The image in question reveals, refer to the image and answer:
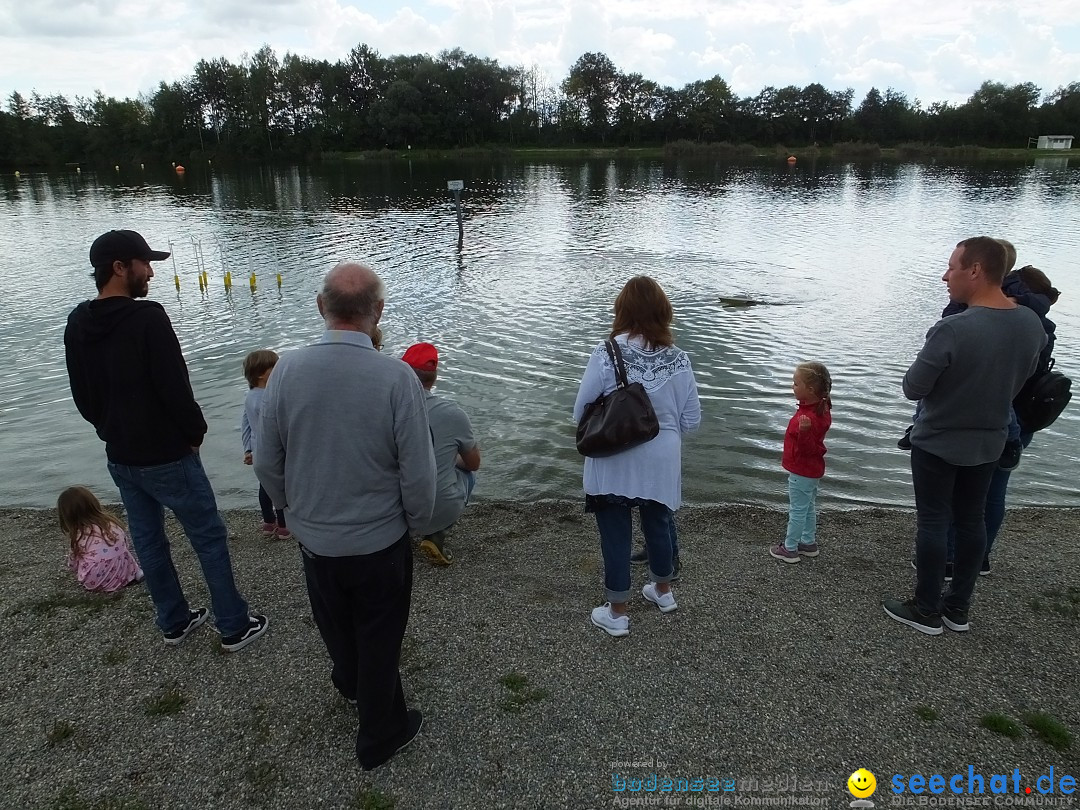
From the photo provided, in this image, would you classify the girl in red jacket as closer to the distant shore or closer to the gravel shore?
the gravel shore

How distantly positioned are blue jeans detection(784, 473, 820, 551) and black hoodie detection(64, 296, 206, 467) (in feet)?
13.8

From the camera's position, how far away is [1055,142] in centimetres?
9156

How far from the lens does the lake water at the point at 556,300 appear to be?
28.1 ft

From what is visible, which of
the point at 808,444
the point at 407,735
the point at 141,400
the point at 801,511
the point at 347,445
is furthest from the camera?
the point at 801,511

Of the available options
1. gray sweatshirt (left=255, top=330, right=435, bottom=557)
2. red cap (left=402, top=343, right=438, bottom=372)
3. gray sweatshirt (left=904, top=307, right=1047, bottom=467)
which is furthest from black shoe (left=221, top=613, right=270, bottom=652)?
gray sweatshirt (left=904, top=307, right=1047, bottom=467)

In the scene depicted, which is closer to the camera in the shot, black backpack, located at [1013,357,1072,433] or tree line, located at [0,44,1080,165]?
black backpack, located at [1013,357,1072,433]

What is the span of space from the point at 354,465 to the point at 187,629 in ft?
7.80

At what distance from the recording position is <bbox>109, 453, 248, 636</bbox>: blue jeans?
3.71 meters

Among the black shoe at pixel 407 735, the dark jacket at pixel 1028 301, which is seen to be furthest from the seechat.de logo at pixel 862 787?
the dark jacket at pixel 1028 301

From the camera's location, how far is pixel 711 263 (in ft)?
75.6

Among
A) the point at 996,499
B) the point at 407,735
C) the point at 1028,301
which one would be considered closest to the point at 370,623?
the point at 407,735

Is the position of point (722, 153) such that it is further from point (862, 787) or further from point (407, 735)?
point (407, 735)

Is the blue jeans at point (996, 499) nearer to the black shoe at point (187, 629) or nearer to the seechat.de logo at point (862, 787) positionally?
the seechat.de logo at point (862, 787)

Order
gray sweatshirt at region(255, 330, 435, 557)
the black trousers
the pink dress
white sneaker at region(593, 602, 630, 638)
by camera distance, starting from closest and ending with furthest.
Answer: gray sweatshirt at region(255, 330, 435, 557), the black trousers, white sneaker at region(593, 602, 630, 638), the pink dress
